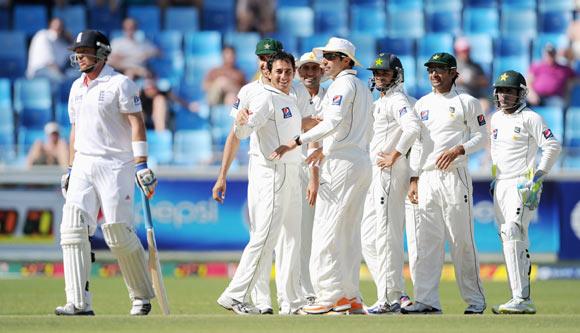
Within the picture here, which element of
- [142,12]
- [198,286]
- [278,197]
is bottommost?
[198,286]

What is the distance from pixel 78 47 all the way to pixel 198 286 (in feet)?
17.8

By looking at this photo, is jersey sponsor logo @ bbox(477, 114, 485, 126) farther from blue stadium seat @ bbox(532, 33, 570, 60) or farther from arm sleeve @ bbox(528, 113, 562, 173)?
blue stadium seat @ bbox(532, 33, 570, 60)

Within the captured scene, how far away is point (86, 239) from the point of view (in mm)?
10062

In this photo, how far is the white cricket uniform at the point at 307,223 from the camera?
38.5ft

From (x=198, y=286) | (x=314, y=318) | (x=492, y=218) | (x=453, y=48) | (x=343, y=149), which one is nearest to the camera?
(x=314, y=318)

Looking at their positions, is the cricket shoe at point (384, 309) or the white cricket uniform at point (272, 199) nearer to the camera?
the white cricket uniform at point (272, 199)

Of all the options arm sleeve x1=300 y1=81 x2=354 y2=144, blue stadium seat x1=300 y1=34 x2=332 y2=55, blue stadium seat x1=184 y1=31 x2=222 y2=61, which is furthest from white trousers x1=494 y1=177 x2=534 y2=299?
blue stadium seat x1=184 y1=31 x2=222 y2=61

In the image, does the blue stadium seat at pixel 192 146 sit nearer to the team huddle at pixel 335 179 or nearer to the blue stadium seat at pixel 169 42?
the blue stadium seat at pixel 169 42

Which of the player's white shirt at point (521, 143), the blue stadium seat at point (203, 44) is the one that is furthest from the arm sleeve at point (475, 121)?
the blue stadium seat at point (203, 44)

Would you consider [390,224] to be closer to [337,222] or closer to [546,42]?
[337,222]

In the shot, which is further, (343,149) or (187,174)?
(187,174)

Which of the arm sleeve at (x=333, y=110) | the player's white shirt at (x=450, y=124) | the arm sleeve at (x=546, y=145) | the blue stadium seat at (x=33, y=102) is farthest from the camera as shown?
the blue stadium seat at (x=33, y=102)

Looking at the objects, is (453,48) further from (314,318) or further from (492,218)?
(314,318)

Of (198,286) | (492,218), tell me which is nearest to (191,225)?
(198,286)
